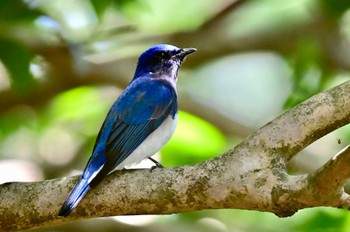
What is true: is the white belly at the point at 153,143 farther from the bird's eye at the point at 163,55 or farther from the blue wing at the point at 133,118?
the bird's eye at the point at 163,55

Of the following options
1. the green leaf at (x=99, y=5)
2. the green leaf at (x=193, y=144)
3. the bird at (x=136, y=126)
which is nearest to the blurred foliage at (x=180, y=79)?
the green leaf at (x=193, y=144)

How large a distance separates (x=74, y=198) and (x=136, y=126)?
0.98 meters

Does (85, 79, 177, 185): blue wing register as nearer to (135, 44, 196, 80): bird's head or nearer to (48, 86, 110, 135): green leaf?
(135, 44, 196, 80): bird's head

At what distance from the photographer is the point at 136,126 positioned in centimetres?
493

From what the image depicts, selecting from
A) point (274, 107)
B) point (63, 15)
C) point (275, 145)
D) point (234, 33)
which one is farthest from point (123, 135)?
point (274, 107)

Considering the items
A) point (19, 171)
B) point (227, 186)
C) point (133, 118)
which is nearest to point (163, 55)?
point (133, 118)

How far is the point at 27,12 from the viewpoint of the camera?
17.0 ft

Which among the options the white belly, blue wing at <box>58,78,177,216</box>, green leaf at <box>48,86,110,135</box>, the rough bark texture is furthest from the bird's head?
the rough bark texture

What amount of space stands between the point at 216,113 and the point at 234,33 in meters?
0.68

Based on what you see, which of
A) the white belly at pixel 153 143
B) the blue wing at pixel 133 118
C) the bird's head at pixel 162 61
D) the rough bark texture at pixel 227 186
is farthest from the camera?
the bird's head at pixel 162 61

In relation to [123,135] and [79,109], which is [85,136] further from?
[123,135]

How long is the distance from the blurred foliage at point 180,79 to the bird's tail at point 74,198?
1.53 metres

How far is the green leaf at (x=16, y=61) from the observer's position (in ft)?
16.3

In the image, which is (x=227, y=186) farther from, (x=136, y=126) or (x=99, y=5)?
(x=99, y=5)
